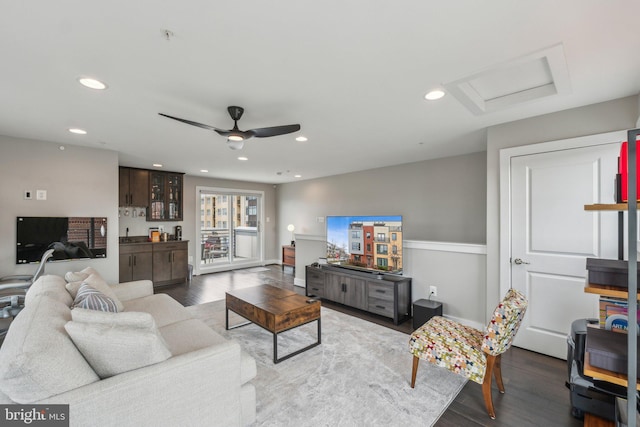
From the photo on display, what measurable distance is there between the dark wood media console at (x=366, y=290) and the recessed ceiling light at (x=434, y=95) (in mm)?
2391

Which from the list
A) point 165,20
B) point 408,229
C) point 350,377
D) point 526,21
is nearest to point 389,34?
point 526,21

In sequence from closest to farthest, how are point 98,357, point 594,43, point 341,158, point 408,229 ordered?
point 98,357, point 594,43, point 341,158, point 408,229

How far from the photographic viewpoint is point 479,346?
7.00 feet

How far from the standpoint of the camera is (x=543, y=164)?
279cm

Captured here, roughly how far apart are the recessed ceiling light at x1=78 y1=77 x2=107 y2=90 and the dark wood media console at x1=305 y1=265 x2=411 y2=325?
3642 mm

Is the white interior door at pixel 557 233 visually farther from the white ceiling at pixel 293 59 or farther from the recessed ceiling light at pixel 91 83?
the recessed ceiling light at pixel 91 83

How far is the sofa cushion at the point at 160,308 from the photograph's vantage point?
2615 millimetres

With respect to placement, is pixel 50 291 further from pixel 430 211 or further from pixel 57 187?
pixel 430 211

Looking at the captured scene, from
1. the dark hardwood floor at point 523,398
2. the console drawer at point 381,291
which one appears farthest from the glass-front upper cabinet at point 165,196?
the dark hardwood floor at point 523,398

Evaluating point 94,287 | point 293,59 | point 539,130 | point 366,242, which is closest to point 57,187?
point 94,287

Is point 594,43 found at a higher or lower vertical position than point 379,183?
higher

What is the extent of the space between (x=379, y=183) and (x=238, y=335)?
3.92m

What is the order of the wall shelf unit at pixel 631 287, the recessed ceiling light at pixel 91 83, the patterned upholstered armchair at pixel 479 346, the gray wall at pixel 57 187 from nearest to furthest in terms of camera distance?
the wall shelf unit at pixel 631 287 < the patterned upholstered armchair at pixel 479 346 < the recessed ceiling light at pixel 91 83 < the gray wall at pixel 57 187

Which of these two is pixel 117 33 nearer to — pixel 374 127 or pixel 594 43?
pixel 374 127
